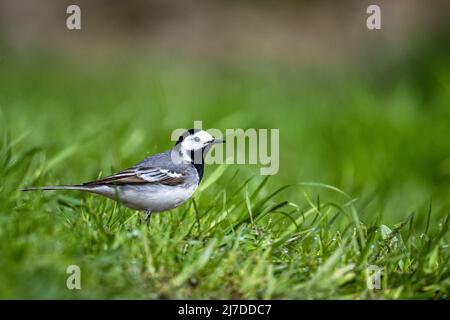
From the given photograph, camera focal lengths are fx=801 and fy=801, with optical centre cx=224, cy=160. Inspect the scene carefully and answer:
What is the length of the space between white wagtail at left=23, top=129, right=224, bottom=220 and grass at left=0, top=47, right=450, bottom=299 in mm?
155

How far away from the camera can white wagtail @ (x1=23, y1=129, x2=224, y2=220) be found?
14.6 feet

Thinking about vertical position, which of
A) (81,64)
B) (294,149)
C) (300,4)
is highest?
(300,4)

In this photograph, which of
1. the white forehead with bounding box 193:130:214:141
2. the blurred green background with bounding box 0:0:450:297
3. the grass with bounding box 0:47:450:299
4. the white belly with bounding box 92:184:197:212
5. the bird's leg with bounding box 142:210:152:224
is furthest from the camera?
the blurred green background with bounding box 0:0:450:297

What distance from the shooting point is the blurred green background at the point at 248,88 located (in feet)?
25.0

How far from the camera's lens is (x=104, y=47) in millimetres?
14289

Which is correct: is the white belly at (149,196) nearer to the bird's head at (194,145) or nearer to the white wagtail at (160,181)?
the white wagtail at (160,181)

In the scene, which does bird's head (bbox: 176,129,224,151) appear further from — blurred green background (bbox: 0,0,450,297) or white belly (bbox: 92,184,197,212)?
blurred green background (bbox: 0,0,450,297)

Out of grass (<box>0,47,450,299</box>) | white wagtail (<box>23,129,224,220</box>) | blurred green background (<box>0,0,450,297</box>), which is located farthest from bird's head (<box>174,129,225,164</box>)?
blurred green background (<box>0,0,450,297</box>)

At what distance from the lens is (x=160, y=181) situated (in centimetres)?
461

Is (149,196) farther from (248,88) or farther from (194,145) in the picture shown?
(248,88)

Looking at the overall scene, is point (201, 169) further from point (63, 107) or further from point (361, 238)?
point (63, 107)

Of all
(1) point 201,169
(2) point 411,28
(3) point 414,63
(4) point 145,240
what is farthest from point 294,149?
(4) point 145,240

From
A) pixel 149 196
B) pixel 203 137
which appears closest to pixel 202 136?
pixel 203 137
